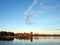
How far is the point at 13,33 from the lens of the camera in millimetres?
38031

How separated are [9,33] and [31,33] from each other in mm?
11687

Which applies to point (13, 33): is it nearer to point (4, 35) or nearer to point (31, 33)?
point (4, 35)

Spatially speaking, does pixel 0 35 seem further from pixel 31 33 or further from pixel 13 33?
pixel 31 33

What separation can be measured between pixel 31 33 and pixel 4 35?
41.7ft

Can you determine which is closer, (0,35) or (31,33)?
(31,33)

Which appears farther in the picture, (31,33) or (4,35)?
(4,35)

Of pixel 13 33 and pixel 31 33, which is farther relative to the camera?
pixel 13 33

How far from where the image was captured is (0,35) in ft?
132

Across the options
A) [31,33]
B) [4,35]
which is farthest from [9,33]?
[31,33]


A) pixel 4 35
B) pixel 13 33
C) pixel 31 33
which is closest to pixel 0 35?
pixel 4 35

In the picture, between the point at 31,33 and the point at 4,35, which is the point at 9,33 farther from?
the point at 31,33

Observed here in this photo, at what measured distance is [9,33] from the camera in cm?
3944

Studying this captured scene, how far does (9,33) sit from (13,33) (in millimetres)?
1816

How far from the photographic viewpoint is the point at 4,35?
39.8 metres
